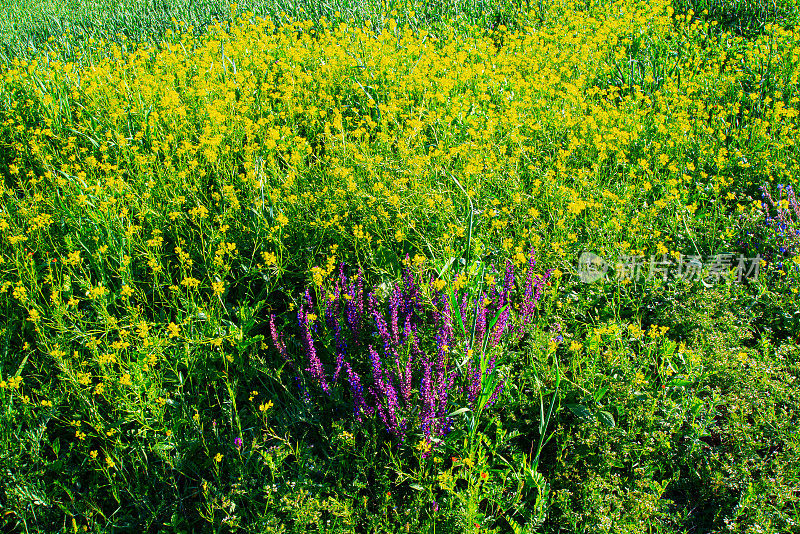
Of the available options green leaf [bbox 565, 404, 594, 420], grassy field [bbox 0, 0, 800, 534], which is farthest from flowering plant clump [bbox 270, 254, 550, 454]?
green leaf [bbox 565, 404, 594, 420]

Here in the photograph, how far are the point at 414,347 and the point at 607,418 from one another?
0.87m

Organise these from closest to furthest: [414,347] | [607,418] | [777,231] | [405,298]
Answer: [607,418]
[414,347]
[405,298]
[777,231]

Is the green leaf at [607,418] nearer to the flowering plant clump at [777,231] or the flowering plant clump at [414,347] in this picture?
the flowering plant clump at [414,347]

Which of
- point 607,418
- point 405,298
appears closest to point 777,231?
point 607,418

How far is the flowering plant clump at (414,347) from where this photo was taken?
2260mm

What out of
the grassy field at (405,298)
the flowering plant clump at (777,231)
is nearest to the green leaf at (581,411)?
the grassy field at (405,298)

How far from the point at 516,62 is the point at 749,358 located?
3630 millimetres

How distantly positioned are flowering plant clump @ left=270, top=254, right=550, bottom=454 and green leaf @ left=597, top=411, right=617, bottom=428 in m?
0.44

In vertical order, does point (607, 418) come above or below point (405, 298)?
below

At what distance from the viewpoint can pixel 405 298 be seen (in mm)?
2682

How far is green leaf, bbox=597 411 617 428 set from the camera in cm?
229

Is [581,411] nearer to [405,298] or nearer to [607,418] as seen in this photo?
[607,418]

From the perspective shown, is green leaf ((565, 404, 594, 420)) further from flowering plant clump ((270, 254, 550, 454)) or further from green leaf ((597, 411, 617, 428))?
flowering plant clump ((270, 254, 550, 454))

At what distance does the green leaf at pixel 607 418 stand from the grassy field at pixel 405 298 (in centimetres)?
1
